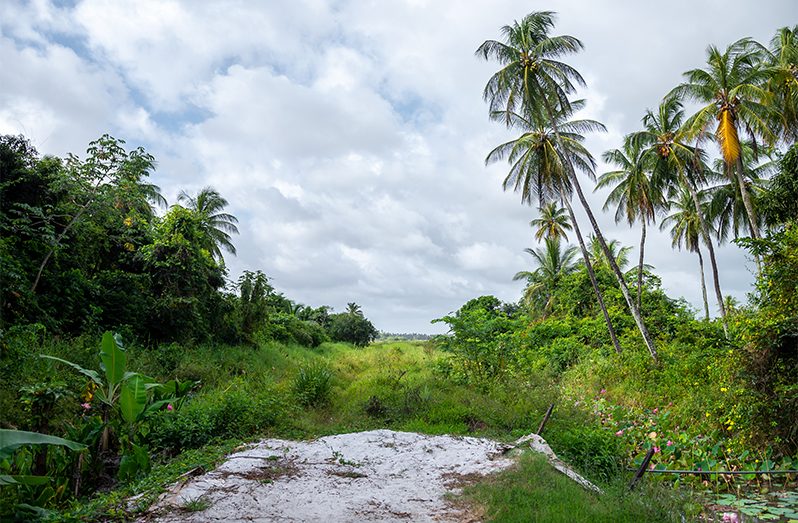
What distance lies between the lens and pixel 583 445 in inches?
283

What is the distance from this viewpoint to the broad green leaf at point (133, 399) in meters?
5.72

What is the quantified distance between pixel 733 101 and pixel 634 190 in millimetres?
5037

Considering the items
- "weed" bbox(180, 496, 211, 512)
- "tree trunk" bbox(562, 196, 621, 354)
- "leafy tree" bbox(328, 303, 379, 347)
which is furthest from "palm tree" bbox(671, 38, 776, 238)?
"leafy tree" bbox(328, 303, 379, 347)

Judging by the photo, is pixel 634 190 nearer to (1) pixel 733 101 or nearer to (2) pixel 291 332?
(1) pixel 733 101

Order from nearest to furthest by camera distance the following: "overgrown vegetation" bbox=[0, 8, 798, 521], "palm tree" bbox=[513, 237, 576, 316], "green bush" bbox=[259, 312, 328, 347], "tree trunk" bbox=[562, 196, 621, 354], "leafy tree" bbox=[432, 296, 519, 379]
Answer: "overgrown vegetation" bbox=[0, 8, 798, 521]
"leafy tree" bbox=[432, 296, 519, 379]
"tree trunk" bbox=[562, 196, 621, 354]
"green bush" bbox=[259, 312, 328, 347]
"palm tree" bbox=[513, 237, 576, 316]

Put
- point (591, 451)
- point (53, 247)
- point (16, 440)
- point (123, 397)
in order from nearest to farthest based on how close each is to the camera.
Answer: point (16, 440) → point (123, 397) → point (591, 451) → point (53, 247)

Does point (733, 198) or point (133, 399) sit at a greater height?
point (733, 198)

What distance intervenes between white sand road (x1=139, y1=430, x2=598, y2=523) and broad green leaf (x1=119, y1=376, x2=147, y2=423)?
52.6 inches

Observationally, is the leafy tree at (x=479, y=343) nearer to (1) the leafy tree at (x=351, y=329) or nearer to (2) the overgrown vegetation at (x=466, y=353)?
(2) the overgrown vegetation at (x=466, y=353)

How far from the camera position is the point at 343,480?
5121 mm

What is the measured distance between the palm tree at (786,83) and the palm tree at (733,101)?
1.18ft

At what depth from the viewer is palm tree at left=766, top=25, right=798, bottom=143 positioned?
14.3 metres

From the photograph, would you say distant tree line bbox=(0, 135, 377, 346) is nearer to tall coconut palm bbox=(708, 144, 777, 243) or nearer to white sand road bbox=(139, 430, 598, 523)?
white sand road bbox=(139, 430, 598, 523)

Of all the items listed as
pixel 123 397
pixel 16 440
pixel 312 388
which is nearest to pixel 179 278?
pixel 312 388
